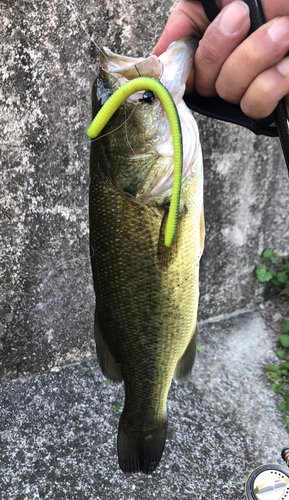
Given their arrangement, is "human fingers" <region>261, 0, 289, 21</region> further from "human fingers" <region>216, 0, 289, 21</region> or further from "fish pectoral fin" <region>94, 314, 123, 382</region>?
"fish pectoral fin" <region>94, 314, 123, 382</region>

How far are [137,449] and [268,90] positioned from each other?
139 centimetres

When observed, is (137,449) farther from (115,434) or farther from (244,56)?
(244,56)

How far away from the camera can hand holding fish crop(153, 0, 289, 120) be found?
97 centimetres

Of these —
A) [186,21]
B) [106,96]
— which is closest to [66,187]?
[106,96]

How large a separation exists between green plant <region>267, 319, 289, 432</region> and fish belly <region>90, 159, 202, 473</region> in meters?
1.27

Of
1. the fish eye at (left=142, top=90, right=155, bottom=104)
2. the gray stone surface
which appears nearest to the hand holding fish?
the fish eye at (left=142, top=90, right=155, bottom=104)

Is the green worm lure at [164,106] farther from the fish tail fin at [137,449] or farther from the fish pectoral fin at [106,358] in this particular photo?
the fish tail fin at [137,449]

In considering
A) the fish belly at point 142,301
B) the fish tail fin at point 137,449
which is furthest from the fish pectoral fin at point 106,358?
the fish tail fin at point 137,449

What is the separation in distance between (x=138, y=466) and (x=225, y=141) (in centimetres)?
192

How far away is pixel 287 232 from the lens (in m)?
3.02

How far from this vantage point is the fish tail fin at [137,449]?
1.54 metres

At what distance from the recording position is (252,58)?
1.02m

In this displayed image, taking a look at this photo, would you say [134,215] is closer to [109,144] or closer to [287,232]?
[109,144]

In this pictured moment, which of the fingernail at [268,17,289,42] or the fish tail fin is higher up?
the fingernail at [268,17,289,42]
